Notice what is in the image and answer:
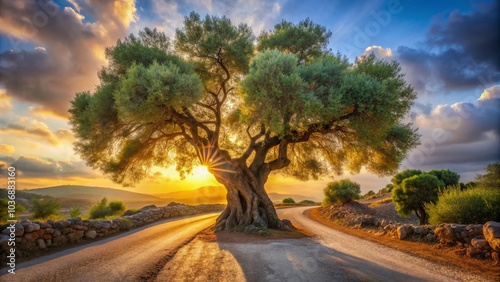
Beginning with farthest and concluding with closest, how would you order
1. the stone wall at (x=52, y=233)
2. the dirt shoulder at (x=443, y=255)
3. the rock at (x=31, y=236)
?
the rock at (x=31, y=236) → the stone wall at (x=52, y=233) → the dirt shoulder at (x=443, y=255)

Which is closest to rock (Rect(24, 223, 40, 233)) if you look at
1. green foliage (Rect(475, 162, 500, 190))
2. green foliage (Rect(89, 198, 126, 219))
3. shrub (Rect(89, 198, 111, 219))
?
green foliage (Rect(89, 198, 126, 219))

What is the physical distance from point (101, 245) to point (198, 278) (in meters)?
6.61

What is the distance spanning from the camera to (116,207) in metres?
23.0

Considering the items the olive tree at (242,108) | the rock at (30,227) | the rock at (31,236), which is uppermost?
the olive tree at (242,108)

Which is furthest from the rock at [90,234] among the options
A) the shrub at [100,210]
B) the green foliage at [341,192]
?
the green foliage at [341,192]

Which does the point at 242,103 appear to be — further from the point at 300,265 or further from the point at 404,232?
the point at 404,232

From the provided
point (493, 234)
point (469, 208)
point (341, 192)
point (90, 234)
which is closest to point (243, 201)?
point (90, 234)

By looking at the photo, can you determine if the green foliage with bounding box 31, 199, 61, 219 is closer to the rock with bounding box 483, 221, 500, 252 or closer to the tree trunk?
the tree trunk

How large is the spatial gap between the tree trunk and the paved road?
5122mm

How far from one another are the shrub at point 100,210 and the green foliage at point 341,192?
74.9 feet

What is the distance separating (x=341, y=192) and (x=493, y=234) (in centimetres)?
2217

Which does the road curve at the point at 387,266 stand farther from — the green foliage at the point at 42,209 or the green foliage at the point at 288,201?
the green foliage at the point at 288,201

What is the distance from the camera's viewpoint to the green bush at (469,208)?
10.7 m

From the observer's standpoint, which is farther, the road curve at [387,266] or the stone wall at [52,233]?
the stone wall at [52,233]
